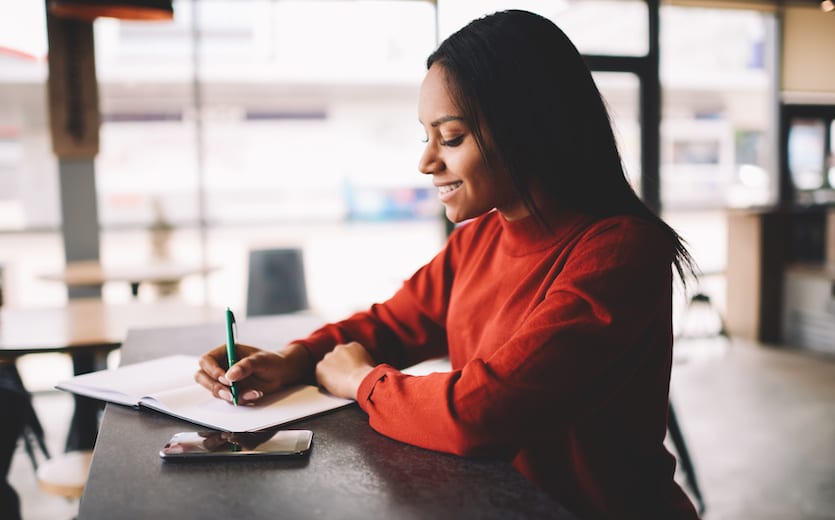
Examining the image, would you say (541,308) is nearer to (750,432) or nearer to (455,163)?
(455,163)

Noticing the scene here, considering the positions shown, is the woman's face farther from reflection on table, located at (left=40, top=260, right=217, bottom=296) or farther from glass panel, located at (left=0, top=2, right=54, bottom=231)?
glass panel, located at (left=0, top=2, right=54, bottom=231)

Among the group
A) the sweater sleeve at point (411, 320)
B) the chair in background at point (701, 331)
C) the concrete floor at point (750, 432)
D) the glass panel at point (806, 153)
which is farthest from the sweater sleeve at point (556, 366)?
the glass panel at point (806, 153)

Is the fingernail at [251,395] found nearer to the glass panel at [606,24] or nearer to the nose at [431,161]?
the nose at [431,161]

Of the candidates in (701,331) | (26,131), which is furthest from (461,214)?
(701,331)

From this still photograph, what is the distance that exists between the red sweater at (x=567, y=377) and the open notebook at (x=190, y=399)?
0.35 ft

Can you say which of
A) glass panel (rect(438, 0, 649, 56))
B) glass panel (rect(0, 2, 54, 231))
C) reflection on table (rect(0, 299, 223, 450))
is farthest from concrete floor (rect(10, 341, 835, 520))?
glass panel (rect(438, 0, 649, 56))

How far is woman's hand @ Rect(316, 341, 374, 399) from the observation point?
3.37 ft

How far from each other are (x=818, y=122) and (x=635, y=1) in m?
2.07

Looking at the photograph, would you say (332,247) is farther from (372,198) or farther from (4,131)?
(4,131)

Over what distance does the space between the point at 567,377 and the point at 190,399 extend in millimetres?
565

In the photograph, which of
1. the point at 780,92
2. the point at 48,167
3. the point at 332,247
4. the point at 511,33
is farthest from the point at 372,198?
the point at 511,33

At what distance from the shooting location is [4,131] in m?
4.38

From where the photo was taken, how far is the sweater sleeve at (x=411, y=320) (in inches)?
51.9

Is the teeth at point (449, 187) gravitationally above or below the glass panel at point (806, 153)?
below
